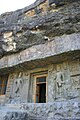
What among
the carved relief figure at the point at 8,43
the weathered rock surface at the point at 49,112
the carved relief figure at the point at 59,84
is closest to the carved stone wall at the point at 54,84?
the carved relief figure at the point at 59,84

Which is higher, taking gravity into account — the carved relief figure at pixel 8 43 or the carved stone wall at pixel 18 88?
the carved relief figure at pixel 8 43

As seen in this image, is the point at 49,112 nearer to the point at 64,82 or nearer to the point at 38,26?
the point at 64,82

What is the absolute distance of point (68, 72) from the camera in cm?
494

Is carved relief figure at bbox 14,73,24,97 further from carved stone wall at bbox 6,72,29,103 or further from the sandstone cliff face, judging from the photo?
the sandstone cliff face

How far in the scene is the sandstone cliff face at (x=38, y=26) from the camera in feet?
14.9

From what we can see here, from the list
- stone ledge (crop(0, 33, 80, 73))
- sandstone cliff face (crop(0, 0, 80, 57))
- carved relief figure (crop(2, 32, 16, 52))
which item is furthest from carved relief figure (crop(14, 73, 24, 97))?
carved relief figure (crop(2, 32, 16, 52))

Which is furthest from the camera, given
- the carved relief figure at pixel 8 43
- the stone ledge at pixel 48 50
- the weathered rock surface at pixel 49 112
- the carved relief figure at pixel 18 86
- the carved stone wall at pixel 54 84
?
the carved relief figure at pixel 18 86

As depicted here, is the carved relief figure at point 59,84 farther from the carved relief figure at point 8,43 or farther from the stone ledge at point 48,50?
the carved relief figure at point 8,43

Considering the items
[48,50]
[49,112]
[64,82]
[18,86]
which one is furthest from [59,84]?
[49,112]

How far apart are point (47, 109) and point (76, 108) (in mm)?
621

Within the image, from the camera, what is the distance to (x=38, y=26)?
4.92 metres

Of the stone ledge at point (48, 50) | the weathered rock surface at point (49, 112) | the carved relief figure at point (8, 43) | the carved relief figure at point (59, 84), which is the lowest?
the weathered rock surface at point (49, 112)

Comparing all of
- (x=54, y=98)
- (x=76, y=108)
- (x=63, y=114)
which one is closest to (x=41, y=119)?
(x=63, y=114)

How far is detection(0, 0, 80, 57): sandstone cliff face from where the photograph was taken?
14.9ft
